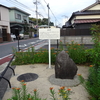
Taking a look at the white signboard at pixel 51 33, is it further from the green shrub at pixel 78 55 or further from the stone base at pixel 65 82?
the stone base at pixel 65 82

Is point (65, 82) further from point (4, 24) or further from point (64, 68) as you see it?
point (4, 24)

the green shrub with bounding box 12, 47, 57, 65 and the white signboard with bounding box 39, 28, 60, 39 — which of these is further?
the green shrub with bounding box 12, 47, 57, 65

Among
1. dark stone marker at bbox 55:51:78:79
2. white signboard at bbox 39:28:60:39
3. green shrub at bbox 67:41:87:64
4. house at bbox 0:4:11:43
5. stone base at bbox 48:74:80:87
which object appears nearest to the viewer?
stone base at bbox 48:74:80:87

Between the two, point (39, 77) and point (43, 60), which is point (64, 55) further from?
point (43, 60)

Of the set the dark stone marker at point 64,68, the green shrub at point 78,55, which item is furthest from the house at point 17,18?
the dark stone marker at point 64,68

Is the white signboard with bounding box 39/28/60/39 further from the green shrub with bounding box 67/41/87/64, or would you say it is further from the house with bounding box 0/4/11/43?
the house with bounding box 0/4/11/43

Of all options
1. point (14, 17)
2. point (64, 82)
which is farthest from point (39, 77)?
point (14, 17)

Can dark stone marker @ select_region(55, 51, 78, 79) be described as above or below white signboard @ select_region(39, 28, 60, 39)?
below

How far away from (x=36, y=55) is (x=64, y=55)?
95.0 inches

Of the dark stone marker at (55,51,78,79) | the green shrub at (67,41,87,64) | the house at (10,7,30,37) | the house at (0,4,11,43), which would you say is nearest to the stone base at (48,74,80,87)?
the dark stone marker at (55,51,78,79)

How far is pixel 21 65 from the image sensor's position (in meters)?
5.65

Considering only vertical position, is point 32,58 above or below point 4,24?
below

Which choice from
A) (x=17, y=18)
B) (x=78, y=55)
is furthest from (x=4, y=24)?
(x=78, y=55)

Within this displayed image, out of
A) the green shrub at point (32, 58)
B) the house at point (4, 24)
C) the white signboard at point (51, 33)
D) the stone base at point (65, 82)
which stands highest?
the house at point (4, 24)
